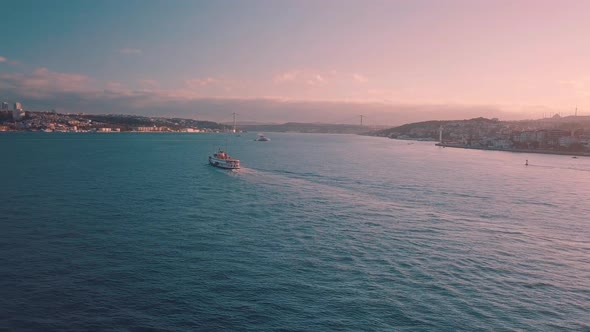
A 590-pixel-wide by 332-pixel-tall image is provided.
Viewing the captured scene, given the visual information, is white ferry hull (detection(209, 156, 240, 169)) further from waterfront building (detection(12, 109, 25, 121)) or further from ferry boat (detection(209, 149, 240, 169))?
waterfront building (detection(12, 109, 25, 121))

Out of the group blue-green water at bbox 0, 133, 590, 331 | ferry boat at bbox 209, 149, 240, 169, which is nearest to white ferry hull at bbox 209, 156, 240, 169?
ferry boat at bbox 209, 149, 240, 169

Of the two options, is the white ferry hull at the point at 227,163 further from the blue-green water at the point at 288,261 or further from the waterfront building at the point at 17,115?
the waterfront building at the point at 17,115

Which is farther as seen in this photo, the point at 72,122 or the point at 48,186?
the point at 72,122

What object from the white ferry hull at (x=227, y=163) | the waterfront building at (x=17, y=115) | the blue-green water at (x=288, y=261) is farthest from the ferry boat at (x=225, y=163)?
the waterfront building at (x=17, y=115)

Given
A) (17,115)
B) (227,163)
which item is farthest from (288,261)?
(17,115)

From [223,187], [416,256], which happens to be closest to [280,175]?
[223,187]

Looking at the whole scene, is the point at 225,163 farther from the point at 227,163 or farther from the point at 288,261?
the point at 288,261

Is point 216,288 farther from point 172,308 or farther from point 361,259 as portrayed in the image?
point 361,259

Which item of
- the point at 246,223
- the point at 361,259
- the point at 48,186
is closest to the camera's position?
the point at 361,259
